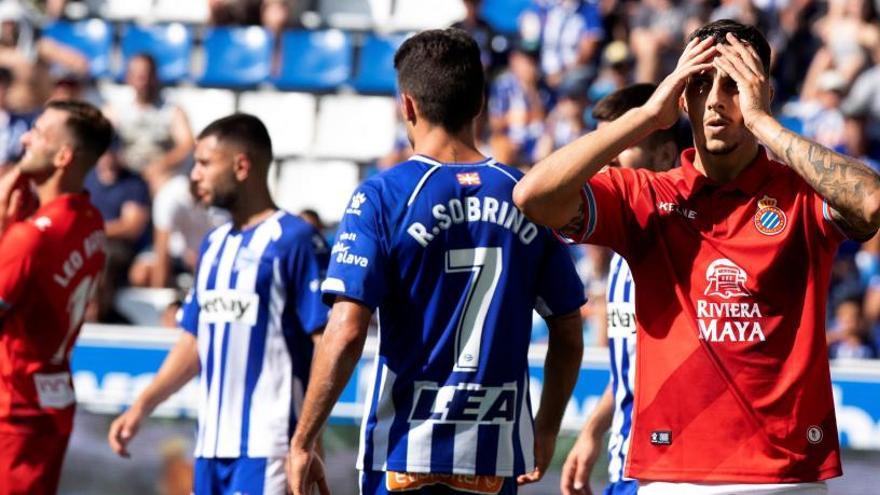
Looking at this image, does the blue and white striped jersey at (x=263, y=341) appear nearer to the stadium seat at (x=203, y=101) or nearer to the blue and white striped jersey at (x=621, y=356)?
the blue and white striped jersey at (x=621, y=356)

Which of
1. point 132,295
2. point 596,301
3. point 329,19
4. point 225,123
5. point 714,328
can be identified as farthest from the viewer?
point 329,19

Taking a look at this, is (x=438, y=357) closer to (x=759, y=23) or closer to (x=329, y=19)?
(x=759, y=23)

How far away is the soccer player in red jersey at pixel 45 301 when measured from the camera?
23.1 ft

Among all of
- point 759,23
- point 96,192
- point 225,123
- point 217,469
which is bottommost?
point 217,469

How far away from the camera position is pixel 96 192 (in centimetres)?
1341

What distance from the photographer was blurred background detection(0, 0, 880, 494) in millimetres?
9297

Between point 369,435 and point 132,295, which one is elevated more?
point 132,295

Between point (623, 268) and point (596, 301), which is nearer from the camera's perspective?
point (623, 268)

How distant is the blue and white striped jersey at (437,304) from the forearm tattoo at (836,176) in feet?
3.77

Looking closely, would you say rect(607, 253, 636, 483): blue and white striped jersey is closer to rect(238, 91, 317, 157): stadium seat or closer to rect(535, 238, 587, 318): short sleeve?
rect(535, 238, 587, 318): short sleeve

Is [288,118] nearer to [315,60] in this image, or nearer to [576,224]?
[315,60]

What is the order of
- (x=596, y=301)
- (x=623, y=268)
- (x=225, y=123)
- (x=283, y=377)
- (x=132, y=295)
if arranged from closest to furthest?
1. (x=623, y=268)
2. (x=283, y=377)
3. (x=225, y=123)
4. (x=596, y=301)
5. (x=132, y=295)

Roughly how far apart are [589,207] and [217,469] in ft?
9.59

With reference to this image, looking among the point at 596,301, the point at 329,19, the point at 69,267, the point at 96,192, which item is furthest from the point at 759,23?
the point at 69,267
